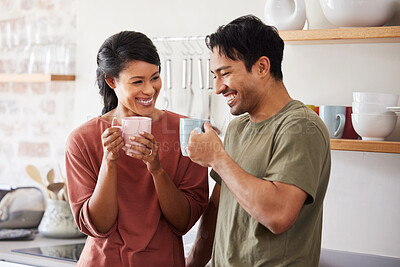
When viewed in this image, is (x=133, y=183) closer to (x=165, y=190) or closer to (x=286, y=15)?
(x=165, y=190)

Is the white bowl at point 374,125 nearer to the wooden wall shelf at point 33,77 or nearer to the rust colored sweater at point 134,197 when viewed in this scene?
the rust colored sweater at point 134,197

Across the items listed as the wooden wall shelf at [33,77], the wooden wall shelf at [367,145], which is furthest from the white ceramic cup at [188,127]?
the wooden wall shelf at [33,77]

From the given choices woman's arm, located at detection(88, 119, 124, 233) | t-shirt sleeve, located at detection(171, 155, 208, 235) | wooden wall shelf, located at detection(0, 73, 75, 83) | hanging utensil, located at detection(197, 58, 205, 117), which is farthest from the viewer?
wooden wall shelf, located at detection(0, 73, 75, 83)

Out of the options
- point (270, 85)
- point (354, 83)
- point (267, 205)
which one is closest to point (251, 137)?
point (270, 85)

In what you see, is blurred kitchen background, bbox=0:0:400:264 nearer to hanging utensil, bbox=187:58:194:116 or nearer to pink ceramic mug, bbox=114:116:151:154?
hanging utensil, bbox=187:58:194:116

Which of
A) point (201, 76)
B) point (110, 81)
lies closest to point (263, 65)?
point (110, 81)

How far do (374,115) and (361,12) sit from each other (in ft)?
1.14

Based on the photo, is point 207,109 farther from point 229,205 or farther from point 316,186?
point 316,186

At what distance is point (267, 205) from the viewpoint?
3.47 feet

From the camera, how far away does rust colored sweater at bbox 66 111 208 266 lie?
1376 mm

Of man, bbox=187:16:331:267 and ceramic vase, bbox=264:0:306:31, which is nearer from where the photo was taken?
man, bbox=187:16:331:267

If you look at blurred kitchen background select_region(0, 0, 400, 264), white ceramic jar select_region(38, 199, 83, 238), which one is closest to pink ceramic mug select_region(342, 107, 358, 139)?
blurred kitchen background select_region(0, 0, 400, 264)

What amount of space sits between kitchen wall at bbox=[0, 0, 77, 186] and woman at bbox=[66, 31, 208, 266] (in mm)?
1223

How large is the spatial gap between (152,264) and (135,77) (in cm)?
50
